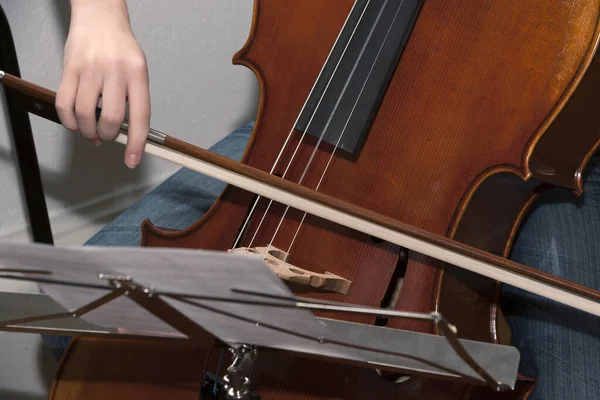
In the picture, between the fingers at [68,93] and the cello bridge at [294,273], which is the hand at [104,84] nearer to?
the fingers at [68,93]

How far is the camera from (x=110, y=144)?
51.2 inches

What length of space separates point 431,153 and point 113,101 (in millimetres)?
363

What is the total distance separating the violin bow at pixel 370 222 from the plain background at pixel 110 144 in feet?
1.69

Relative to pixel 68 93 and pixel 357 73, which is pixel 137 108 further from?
pixel 357 73

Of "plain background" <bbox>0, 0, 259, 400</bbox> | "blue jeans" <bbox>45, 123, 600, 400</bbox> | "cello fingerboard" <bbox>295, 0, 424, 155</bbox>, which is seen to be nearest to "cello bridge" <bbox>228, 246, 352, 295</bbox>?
"cello fingerboard" <bbox>295, 0, 424, 155</bbox>

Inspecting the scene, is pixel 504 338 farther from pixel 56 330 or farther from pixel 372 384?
pixel 56 330

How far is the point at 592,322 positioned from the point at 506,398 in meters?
0.15

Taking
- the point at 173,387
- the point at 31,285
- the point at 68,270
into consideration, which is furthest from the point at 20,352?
the point at 68,270

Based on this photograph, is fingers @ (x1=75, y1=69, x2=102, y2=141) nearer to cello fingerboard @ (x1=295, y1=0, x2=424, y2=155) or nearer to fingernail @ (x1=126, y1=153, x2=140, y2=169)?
fingernail @ (x1=126, y1=153, x2=140, y2=169)

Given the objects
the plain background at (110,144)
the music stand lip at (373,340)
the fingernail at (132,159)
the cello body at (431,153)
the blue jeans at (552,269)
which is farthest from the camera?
the plain background at (110,144)

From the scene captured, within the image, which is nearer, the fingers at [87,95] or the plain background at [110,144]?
the fingers at [87,95]

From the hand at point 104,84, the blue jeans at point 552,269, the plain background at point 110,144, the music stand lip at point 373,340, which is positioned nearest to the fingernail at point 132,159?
the hand at point 104,84

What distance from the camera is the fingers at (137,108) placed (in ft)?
2.00

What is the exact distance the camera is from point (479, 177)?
766mm
